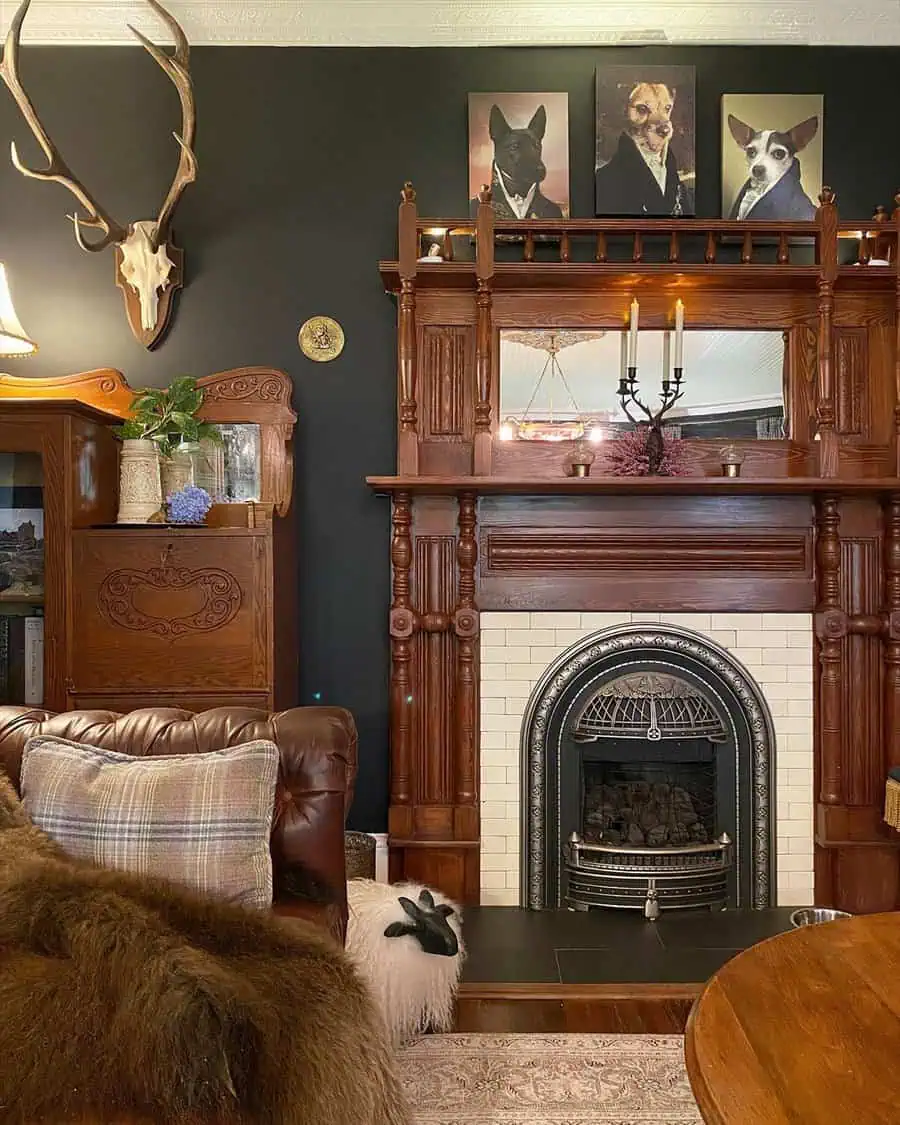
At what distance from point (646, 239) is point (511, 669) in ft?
5.39

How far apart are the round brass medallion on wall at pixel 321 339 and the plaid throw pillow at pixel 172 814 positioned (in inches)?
76.3

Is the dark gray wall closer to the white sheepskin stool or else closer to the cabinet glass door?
the cabinet glass door

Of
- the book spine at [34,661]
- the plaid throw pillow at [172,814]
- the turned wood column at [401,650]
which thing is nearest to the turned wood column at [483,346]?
the turned wood column at [401,650]

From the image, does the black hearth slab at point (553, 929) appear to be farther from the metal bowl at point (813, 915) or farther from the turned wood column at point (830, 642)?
the turned wood column at point (830, 642)

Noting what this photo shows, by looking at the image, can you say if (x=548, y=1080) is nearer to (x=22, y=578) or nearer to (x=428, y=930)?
(x=428, y=930)

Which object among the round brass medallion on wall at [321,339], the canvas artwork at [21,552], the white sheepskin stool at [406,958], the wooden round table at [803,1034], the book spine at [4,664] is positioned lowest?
the white sheepskin stool at [406,958]

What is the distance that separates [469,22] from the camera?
126 inches

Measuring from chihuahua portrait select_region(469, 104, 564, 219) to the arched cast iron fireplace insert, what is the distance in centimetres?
156

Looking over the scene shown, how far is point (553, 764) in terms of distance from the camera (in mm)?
3135

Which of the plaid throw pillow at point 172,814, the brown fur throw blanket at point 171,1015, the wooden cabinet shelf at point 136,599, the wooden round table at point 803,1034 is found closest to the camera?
the wooden round table at point 803,1034

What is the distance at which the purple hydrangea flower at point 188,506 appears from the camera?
281cm

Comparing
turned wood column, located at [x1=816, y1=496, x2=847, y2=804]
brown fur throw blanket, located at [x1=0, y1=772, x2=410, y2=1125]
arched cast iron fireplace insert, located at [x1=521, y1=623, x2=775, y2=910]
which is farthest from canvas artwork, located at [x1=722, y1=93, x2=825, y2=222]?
brown fur throw blanket, located at [x1=0, y1=772, x2=410, y2=1125]

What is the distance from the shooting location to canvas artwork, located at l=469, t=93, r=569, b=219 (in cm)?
323

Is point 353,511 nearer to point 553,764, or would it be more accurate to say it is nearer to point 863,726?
point 553,764
